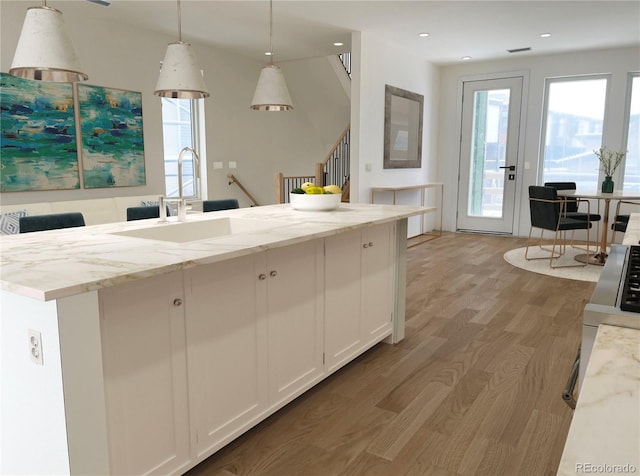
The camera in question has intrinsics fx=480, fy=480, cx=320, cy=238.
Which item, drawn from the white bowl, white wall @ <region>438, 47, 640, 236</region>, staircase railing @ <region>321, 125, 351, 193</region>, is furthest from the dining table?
the white bowl

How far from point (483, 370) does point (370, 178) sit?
374cm

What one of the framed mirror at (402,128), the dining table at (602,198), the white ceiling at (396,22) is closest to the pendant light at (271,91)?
the white ceiling at (396,22)

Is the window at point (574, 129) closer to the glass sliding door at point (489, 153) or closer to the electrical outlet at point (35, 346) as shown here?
the glass sliding door at point (489, 153)

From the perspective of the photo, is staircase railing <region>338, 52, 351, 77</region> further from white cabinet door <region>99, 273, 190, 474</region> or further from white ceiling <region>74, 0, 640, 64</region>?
white cabinet door <region>99, 273, 190, 474</region>

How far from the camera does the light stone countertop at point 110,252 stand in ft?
4.35

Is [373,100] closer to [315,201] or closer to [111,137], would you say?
[111,137]

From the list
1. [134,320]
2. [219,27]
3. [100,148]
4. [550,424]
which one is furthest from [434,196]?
[134,320]

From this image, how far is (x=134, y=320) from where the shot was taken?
162 centimetres

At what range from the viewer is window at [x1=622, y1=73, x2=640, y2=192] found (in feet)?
22.2

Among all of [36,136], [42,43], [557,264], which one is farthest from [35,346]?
[557,264]

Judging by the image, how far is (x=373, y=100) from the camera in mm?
6176

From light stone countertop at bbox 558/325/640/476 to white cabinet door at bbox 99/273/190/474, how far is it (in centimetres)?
134

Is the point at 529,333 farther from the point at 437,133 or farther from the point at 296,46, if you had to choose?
the point at 437,133

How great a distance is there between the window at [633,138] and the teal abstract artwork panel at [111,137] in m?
6.64
